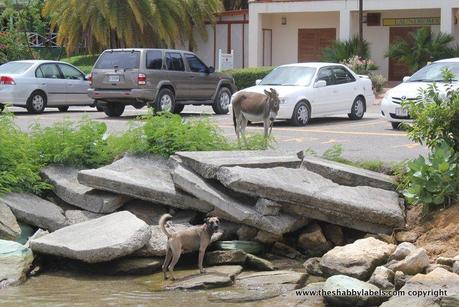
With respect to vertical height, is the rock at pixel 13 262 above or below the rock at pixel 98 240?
below

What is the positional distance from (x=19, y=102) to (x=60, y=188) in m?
12.9

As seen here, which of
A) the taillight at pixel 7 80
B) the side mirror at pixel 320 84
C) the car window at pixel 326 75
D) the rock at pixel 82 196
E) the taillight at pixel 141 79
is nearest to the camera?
the rock at pixel 82 196

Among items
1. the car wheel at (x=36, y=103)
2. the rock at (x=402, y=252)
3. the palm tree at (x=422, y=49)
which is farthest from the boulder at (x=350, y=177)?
the palm tree at (x=422, y=49)

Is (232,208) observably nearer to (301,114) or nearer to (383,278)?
(383,278)

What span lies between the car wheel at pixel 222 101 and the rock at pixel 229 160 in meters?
12.9

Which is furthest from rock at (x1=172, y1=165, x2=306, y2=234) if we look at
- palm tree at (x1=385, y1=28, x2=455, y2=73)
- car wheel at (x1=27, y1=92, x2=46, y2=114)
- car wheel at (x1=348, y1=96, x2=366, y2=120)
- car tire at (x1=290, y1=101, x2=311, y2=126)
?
palm tree at (x1=385, y1=28, x2=455, y2=73)

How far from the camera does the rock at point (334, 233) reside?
10.7 metres

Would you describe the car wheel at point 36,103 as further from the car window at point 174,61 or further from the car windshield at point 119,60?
the car window at point 174,61

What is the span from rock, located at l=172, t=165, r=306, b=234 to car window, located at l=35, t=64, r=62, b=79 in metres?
14.5

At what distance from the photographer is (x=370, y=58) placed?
1346 inches

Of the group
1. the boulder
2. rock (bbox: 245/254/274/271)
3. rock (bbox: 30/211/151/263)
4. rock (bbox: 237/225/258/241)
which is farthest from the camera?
the boulder

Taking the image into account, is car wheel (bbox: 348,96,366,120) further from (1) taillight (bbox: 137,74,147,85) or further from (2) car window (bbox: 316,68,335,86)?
(1) taillight (bbox: 137,74,147,85)

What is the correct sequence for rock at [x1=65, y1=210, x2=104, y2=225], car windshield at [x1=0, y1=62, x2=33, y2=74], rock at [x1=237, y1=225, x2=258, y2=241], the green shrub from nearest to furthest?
the green shrub < rock at [x1=237, y1=225, x2=258, y2=241] < rock at [x1=65, y1=210, x2=104, y2=225] < car windshield at [x1=0, y1=62, x2=33, y2=74]

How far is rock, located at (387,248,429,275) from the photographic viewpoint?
357 inches
